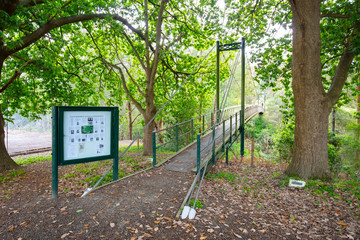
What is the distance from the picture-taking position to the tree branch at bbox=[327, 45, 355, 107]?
5.44m

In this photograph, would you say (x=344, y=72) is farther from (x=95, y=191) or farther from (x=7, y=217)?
(x=7, y=217)

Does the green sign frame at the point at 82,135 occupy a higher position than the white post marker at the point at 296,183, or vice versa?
the green sign frame at the point at 82,135

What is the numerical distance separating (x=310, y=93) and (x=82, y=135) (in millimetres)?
5514

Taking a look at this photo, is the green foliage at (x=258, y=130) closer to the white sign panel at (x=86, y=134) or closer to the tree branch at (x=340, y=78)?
the tree branch at (x=340, y=78)

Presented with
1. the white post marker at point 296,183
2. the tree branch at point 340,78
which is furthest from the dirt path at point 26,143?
the tree branch at point 340,78

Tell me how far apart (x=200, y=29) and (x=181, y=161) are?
6.71 m

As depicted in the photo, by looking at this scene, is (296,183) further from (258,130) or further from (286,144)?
(258,130)

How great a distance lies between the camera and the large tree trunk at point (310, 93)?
17.1 feet

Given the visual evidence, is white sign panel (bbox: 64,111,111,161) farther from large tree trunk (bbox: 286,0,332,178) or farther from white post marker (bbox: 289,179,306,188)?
large tree trunk (bbox: 286,0,332,178)

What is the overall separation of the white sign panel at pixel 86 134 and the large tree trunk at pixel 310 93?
16.0 feet

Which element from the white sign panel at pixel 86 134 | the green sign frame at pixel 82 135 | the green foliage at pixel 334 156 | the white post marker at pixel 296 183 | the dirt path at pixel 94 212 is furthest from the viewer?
the green foliage at pixel 334 156

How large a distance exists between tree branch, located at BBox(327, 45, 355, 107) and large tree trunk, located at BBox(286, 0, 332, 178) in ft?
0.78

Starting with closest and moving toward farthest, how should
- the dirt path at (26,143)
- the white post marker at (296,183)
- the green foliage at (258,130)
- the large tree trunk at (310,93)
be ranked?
the white post marker at (296,183), the large tree trunk at (310,93), the dirt path at (26,143), the green foliage at (258,130)

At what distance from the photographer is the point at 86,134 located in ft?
13.1
